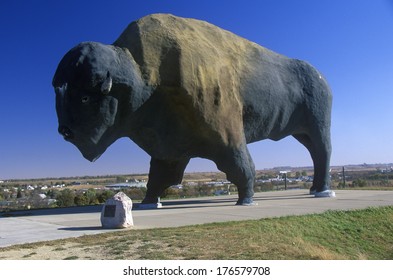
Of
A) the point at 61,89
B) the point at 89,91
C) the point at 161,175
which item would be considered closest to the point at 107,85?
the point at 89,91

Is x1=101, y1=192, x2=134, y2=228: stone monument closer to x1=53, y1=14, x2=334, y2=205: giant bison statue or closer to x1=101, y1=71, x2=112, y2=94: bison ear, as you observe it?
x1=53, y1=14, x2=334, y2=205: giant bison statue

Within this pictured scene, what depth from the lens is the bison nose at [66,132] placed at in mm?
10578

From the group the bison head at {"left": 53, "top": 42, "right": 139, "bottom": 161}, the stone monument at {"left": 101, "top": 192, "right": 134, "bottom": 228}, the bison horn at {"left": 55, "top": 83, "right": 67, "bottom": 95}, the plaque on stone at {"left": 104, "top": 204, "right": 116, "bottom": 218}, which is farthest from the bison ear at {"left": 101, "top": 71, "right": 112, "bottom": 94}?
the plaque on stone at {"left": 104, "top": 204, "right": 116, "bottom": 218}

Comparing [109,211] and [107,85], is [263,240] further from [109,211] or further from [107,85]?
[107,85]

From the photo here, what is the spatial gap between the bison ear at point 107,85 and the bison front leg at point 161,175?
3.73 meters

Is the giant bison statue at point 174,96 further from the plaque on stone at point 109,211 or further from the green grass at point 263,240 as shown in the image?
the green grass at point 263,240

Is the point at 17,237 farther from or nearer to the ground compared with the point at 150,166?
nearer to the ground

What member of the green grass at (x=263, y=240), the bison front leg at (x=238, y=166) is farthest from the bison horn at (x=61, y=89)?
the bison front leg at (x=238, y=166)

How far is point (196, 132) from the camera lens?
11883mm

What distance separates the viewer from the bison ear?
1045 centimetres

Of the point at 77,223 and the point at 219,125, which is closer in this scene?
the point at 77,223
